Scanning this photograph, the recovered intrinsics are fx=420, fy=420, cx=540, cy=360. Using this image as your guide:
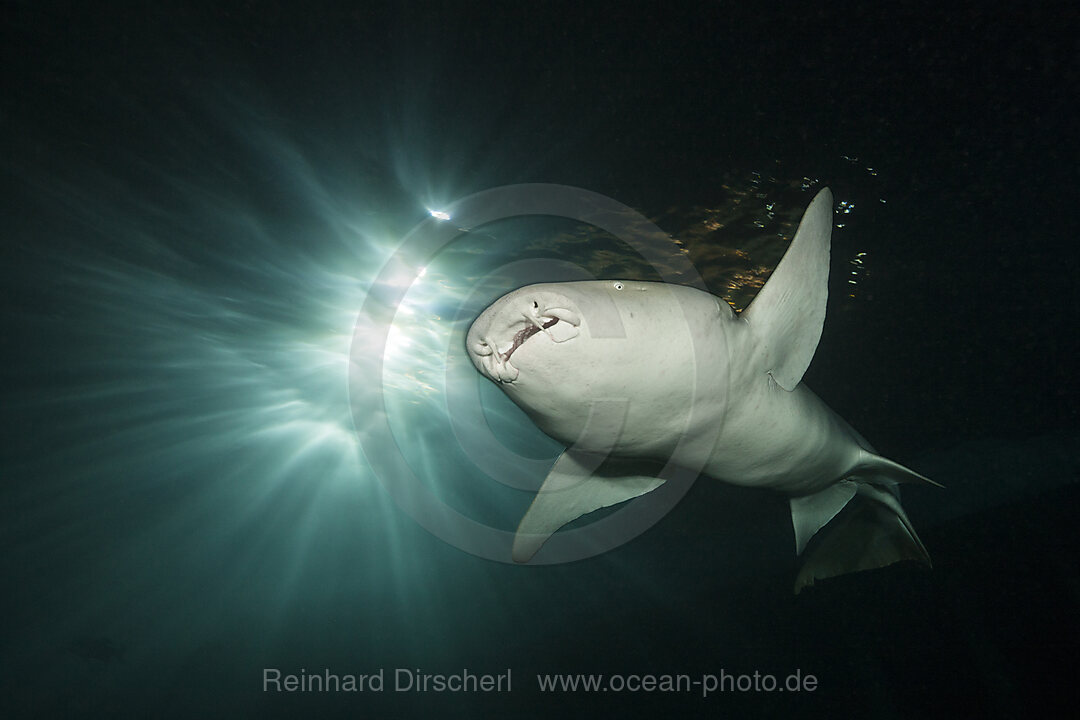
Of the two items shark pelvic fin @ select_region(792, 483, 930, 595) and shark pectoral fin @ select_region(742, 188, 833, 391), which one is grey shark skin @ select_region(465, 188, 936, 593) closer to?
shark pectoral fin @ select_region(742, 188, 833, 391)

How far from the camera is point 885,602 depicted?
11.1 meters

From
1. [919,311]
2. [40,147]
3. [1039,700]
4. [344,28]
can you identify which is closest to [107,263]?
[40,147]

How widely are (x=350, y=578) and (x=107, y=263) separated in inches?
1391

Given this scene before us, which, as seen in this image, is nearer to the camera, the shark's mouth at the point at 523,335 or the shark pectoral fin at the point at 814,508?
the shark's mouth at the point at 523,335

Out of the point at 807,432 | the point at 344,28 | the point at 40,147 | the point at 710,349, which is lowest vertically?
the point at 807,432

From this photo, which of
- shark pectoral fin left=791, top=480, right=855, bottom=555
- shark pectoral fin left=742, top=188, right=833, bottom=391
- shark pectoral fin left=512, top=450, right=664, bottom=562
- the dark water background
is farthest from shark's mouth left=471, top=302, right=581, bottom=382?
shark pectoral fin left=791, top=480, right=855, bottom=555

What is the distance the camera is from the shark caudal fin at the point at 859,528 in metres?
4.69

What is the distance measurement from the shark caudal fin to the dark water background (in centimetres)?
324

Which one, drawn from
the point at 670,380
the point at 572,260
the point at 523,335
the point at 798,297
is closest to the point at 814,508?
the point at 798,297

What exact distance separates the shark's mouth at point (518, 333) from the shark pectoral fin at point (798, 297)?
1.29 meters

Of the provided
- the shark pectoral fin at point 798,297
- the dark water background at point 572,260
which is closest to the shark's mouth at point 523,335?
the shark pectoral fin at point 798,297

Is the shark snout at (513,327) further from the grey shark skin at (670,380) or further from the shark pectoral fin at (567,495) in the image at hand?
the shark pectoral fin at (567,495)

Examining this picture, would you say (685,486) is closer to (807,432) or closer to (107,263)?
(807,432)

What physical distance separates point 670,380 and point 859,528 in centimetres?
467
